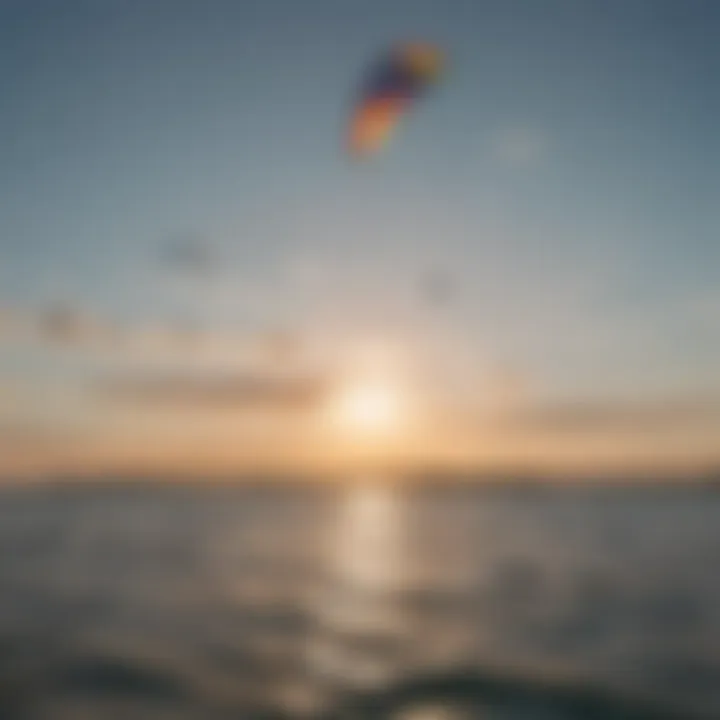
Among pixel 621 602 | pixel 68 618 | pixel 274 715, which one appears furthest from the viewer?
pixel 621 602

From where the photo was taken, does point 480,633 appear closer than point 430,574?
Yes

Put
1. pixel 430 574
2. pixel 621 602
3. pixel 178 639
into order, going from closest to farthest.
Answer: pixel 178 639 → pixel 621 602 → pixel 430 574

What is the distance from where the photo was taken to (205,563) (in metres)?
58.7

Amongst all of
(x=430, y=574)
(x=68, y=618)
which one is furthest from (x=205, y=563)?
(x=68, y=618)

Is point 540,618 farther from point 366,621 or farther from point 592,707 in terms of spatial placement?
point 592,707

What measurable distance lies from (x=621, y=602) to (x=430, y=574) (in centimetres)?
2131

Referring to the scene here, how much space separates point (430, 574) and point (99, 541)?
4321cm

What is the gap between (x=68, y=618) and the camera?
108 feet

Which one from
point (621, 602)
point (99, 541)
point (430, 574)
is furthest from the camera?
point (99, 541)

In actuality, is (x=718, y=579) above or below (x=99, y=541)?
below

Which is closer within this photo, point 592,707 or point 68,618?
point 592,707

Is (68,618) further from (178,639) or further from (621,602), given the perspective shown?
(621,602)

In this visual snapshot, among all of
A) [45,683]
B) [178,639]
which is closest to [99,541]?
[178,639]

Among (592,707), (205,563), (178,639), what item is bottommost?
(592,707)
